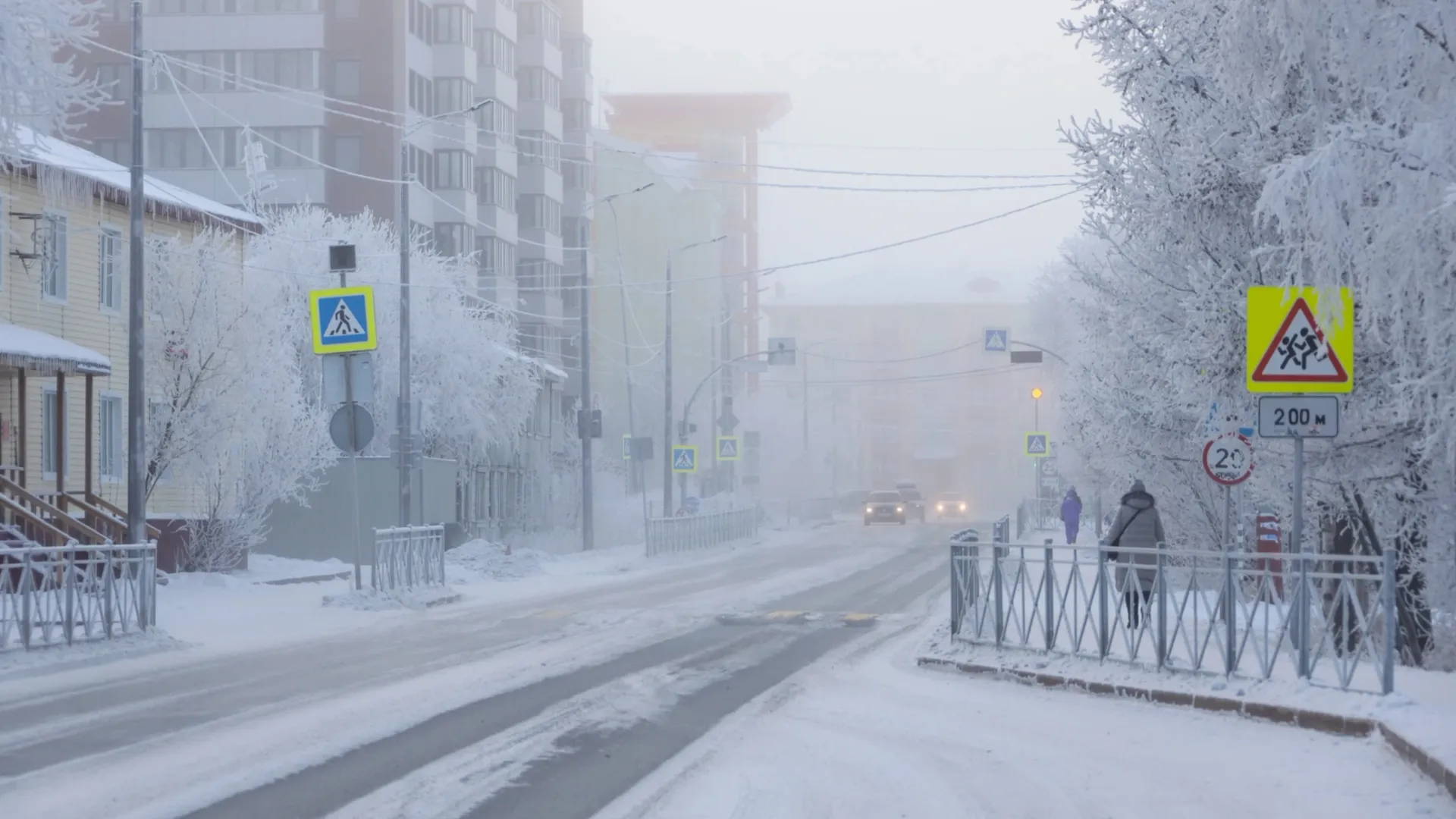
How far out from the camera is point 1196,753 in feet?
35.2

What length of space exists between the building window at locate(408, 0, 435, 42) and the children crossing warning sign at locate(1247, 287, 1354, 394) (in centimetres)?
5768

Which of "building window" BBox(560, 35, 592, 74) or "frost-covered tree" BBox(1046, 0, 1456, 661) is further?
"building window" BBox(560, 35, 592, 74)

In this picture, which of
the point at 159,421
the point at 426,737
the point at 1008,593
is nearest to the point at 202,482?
the point at 159,421

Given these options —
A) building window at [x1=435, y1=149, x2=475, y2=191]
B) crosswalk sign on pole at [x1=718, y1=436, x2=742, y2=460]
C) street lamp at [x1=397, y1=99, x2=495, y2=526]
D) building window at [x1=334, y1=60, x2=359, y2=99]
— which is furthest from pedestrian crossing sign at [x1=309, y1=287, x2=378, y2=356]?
building window at [x1=334, y1=60, x2=359, y2=99]

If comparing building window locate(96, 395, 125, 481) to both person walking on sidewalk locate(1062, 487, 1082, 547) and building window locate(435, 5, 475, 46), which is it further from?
building window locate(435, 5, 475, 46)

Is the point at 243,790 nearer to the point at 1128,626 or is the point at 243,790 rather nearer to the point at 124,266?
the point at 1128,626

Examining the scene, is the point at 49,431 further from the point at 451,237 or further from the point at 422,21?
the point at 422,21

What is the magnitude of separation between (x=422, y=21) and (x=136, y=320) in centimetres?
4720

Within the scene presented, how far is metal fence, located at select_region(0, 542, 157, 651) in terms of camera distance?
1644cm

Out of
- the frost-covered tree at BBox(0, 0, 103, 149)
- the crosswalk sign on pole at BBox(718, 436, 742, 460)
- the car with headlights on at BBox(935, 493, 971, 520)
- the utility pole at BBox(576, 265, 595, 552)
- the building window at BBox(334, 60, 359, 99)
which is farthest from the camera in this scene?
the car with headlights on at BBox(935, 493, 971, 520)

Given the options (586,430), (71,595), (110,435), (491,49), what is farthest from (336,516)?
(491,49)

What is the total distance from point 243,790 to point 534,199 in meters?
70.8

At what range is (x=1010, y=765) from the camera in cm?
1020

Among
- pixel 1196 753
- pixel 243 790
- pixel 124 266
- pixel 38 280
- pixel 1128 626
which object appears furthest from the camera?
pixel 124 266
